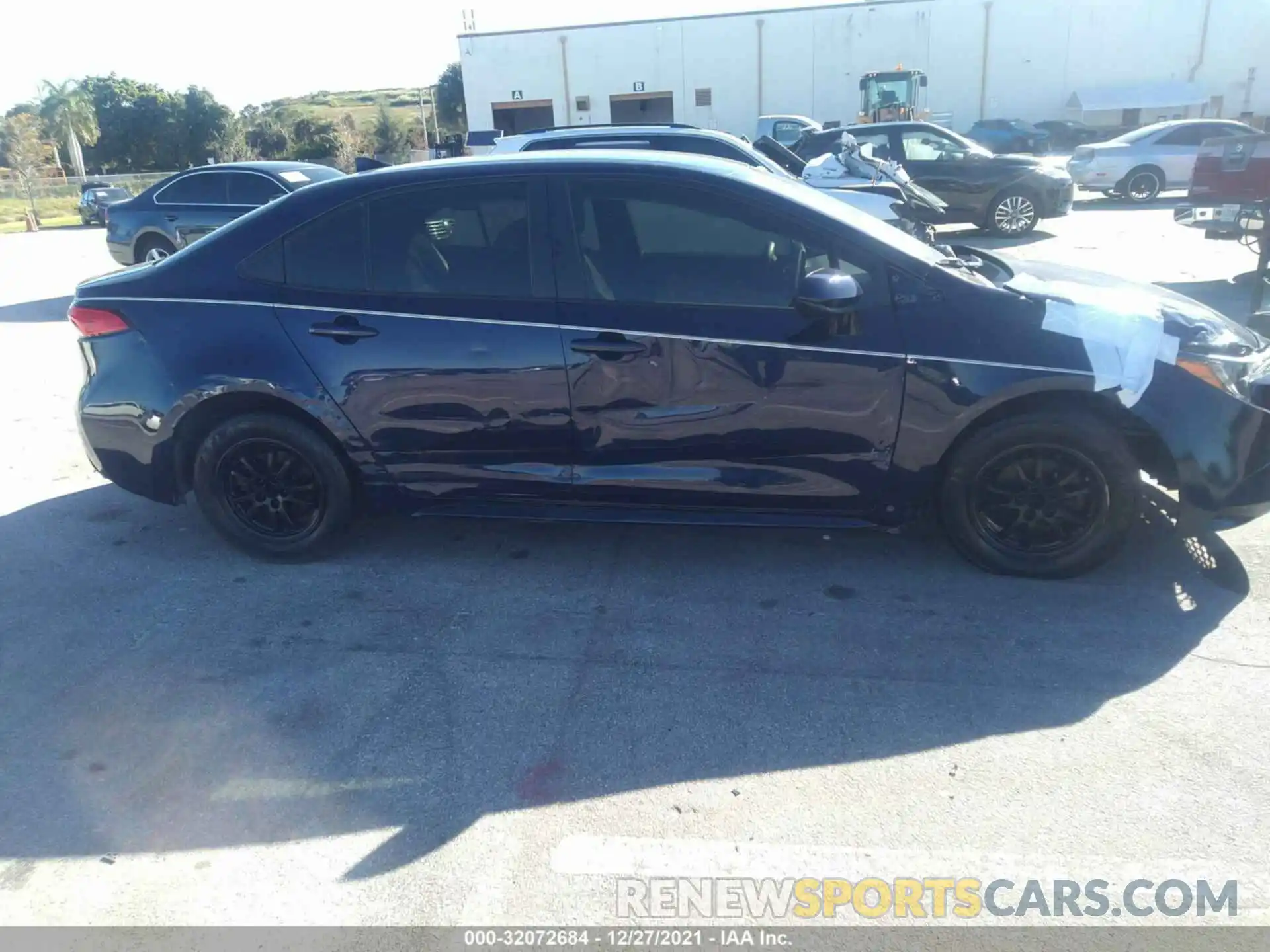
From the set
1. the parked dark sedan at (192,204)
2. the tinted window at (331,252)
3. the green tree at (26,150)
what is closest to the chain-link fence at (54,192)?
the green tree at (26,150)

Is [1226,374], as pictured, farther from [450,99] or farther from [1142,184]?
[450,99]

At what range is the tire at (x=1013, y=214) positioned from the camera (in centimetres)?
1477

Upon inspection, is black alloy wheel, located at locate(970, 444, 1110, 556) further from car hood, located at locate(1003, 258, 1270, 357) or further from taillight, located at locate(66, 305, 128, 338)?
taillight, located at locate(66, 305, 128, 338)

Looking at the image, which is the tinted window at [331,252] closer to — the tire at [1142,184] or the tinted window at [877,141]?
the tinted window at [877,141]

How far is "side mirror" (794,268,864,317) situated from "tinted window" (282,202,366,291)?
1.94m

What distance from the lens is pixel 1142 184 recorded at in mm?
19812

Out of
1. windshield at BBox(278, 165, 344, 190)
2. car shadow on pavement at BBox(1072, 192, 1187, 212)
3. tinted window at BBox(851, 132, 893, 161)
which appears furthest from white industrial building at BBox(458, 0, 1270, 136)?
windshield at BBox(278, 165, 344, 190)

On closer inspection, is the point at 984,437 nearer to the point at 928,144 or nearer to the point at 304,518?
the point at 304,518

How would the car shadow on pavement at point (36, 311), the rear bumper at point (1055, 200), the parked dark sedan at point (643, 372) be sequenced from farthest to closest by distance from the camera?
1. the rear bumper at point (1055, 200)
2. the car shadow on pavement at point (36, 311)
3. the parked dark sedan at point (643, 372)

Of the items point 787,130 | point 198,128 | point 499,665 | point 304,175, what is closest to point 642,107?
point 787,130

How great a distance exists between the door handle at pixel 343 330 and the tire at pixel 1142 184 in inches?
781

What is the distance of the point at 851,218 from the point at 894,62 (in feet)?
158

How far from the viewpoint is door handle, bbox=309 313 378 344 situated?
4.29m
